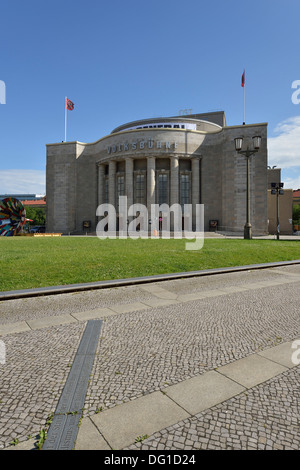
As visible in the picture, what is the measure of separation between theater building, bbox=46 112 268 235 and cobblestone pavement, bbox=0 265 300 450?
161ft

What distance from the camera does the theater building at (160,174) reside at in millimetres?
55000

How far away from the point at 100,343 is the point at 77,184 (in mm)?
64239

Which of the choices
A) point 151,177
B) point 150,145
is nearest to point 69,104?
point 150,145

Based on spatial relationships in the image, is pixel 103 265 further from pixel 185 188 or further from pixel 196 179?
pixel 196 179

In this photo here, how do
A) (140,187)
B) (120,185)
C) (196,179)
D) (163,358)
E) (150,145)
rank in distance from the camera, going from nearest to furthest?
(163,358)
(150,145)
(196,179)
(140,187)
(120,185)

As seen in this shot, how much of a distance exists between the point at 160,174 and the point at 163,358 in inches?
2239

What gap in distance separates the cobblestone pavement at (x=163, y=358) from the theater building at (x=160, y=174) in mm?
49113

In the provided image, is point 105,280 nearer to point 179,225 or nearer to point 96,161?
point 179,225

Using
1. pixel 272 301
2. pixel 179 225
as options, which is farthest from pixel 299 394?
pixel 179 225

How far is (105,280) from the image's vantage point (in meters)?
11.1

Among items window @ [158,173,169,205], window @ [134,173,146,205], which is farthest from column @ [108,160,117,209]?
window @ [158,173,169,205]

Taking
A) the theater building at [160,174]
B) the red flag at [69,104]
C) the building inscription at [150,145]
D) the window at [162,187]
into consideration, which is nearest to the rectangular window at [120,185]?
the theater building at [160,174]

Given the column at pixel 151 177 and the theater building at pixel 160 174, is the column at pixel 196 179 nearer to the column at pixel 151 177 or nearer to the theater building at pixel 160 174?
the theater building at pixel 160 174

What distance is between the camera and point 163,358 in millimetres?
4738
